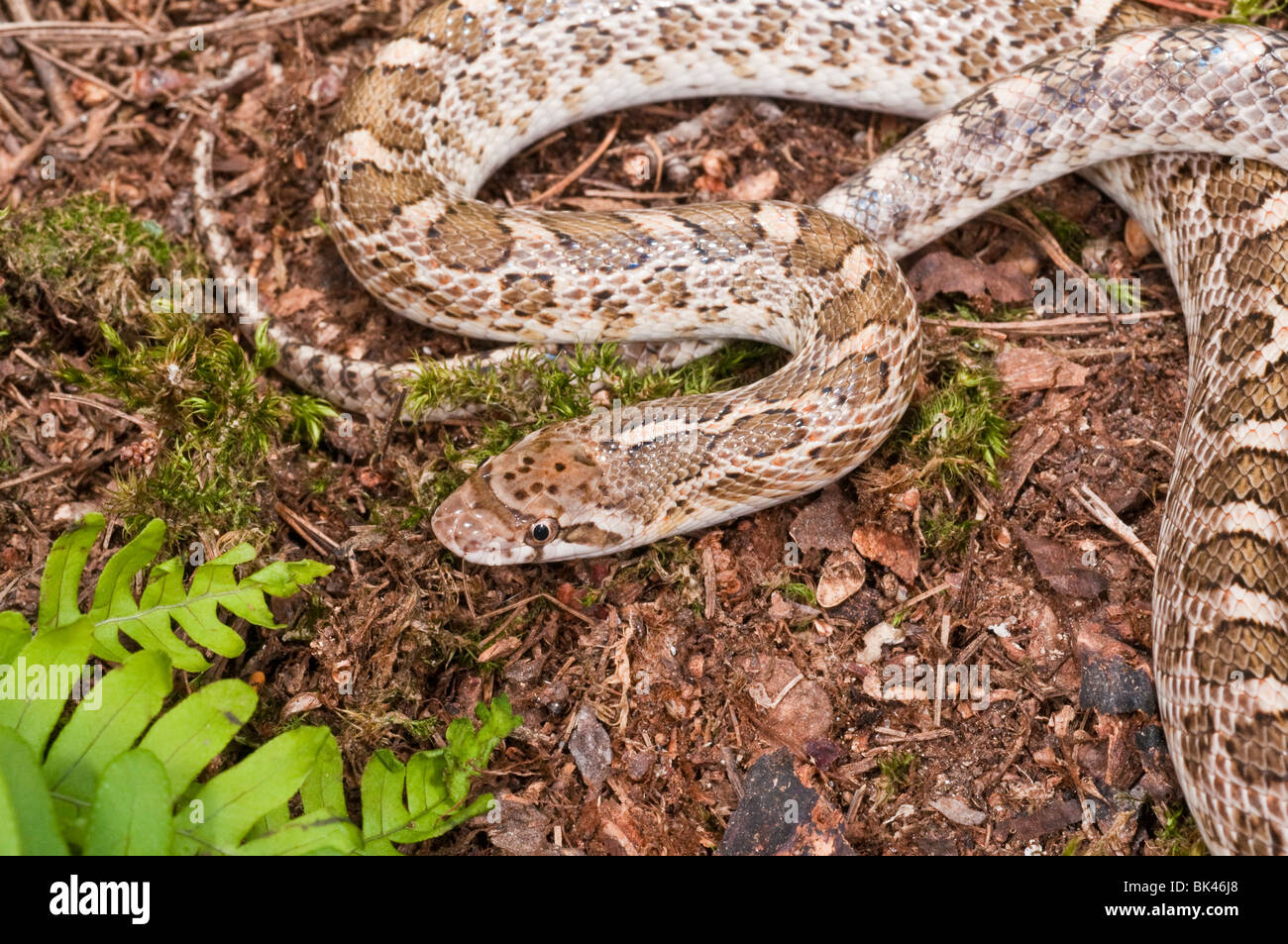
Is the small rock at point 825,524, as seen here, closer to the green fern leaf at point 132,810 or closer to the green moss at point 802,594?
the green moss at point 802,594

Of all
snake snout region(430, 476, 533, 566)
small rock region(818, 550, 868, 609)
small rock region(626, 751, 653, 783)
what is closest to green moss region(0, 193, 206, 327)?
snake snout region(430, 476, 533, 566)

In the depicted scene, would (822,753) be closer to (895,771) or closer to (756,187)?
(895,771)

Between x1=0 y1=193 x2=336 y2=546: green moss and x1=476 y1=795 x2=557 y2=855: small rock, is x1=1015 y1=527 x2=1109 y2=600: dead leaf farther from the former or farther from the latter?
x1=0 y1=193 x2=336 y2=546: green moss

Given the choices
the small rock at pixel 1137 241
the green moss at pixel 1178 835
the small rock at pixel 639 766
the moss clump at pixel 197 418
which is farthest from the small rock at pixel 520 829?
the small rock at pixel 1137 241

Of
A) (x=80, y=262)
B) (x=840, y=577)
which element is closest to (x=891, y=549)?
(x=840, y=577)

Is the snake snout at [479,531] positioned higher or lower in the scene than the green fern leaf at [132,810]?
higher
